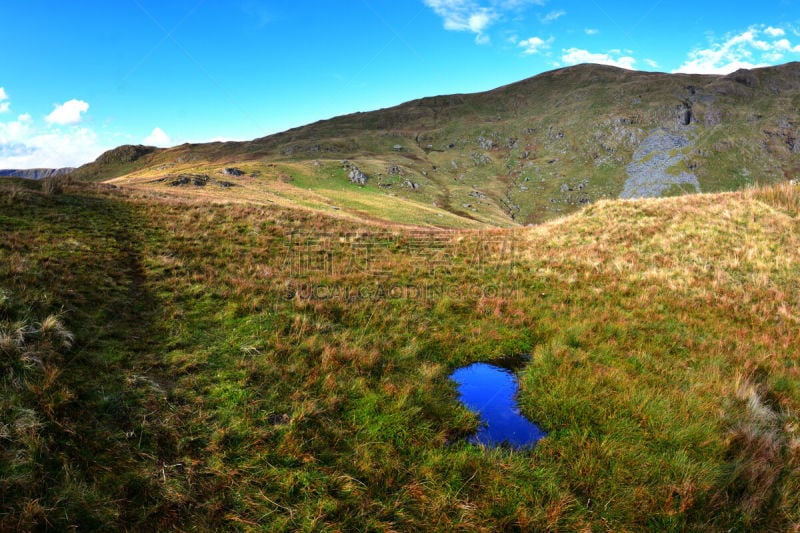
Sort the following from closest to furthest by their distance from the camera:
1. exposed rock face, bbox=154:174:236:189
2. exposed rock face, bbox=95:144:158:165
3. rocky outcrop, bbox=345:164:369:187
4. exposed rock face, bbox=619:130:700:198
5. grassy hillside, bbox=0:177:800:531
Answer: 1. grassy hillside, bbox=0:177:800:531
2. exposed rock face, bbox=154:174:236:189
3. rocky outcrop, bbox=345:164:369:187
4. exposed rock face, bbox=619:130:700:198
5. exposed rock face, bbox=95:144:158:165

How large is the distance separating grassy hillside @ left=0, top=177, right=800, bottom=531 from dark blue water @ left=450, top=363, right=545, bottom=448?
13.2 inches

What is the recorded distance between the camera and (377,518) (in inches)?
177

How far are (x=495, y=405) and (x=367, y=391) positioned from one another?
2655 millimetres

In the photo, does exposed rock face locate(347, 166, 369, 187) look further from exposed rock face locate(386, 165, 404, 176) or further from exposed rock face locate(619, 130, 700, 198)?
exposed rock face locate(619, 130, 700, 198)

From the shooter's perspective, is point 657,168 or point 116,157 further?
point 116,157

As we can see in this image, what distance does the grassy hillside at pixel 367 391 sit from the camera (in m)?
4.55

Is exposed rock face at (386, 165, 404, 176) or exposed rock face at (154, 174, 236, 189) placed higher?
exposed rock face at (386, 165, 404, 176)

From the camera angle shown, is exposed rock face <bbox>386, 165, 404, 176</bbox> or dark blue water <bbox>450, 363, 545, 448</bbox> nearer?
dark blue water <bbox>450, 363, 545, 448</bbox>

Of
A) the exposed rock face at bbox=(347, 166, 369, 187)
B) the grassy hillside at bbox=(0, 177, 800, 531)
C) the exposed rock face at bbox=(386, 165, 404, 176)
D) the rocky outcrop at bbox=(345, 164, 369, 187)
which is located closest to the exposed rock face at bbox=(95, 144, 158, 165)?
the rocky outcrop at bbox=(345, 164, 369, 187)

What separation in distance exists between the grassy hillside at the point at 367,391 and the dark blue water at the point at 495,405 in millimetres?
336

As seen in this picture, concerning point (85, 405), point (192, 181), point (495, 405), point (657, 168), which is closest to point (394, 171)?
point (192, 181)

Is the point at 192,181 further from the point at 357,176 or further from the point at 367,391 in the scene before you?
the point at 367,391

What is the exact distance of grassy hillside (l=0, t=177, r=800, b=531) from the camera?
4.55m

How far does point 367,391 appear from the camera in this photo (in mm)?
6871
